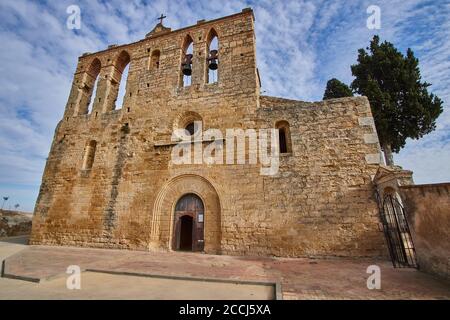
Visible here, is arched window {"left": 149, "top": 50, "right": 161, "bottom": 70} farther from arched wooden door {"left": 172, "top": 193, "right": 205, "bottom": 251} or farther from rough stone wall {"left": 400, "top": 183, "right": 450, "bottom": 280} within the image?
rough stone wall {"left": 400, "top": 183, "right": 450, "bottom": 280}

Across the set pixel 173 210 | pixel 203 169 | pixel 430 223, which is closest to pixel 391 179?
pixel 430 223

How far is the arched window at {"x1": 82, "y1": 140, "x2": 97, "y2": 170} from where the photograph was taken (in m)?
10.6

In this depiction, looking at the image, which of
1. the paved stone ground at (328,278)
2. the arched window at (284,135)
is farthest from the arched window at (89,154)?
the arched window at (284,135)

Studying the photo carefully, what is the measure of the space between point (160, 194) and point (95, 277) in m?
4.59

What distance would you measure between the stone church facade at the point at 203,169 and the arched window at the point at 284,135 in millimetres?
41

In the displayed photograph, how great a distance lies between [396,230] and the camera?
5891 mm

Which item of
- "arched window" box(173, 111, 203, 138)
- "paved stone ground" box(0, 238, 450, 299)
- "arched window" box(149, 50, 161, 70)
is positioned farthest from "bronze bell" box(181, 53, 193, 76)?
"paved stone ground" box(0, 238, 450, 299)

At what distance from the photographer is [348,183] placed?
705 cm

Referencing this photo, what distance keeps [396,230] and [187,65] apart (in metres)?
10.6

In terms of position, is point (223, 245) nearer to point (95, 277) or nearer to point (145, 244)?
point (145, 244)

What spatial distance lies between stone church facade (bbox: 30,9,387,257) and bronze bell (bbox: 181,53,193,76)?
8cm

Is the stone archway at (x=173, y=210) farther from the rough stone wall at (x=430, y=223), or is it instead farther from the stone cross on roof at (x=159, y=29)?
the stone cross on roof at (x=159, y=29)
